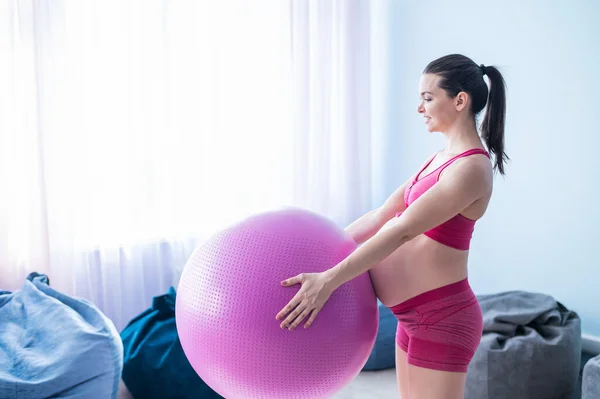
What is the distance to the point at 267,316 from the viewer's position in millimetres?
1411

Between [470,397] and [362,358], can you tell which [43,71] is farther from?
[470,397]

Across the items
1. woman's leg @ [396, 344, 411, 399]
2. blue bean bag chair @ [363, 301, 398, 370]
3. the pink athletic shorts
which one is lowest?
blue bean bag chair @ [363, 301, 398, 370]

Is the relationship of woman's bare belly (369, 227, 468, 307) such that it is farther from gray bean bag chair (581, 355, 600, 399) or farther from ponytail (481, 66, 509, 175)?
gray bean bag chair (581, 355, 600, 399)

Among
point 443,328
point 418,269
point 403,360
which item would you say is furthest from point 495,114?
point 403,360

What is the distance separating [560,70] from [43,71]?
7.81 feet

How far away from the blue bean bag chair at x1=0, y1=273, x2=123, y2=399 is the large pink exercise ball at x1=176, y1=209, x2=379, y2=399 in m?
0.79

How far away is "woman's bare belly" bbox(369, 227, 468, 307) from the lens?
155 centimetres

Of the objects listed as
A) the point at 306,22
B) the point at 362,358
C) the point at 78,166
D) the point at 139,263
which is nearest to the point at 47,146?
the point at 78,166

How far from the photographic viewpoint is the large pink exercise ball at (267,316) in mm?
1419

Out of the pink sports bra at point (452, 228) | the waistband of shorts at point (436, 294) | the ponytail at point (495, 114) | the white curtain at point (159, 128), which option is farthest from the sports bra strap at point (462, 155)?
the white curtain at point (159, 128)

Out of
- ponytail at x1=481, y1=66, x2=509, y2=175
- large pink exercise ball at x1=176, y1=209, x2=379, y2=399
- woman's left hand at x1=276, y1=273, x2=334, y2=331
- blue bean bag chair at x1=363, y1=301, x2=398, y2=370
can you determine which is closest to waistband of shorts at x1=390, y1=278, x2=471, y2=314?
large pink exercise ball at x1=176, y1=209, x2=379, y2=399

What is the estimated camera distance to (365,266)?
146cm

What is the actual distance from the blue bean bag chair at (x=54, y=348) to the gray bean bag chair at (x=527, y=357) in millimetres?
1458

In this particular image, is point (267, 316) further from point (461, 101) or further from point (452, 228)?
point (461, 101)
